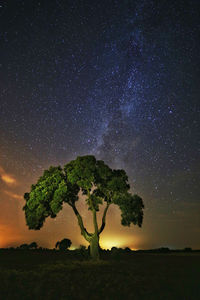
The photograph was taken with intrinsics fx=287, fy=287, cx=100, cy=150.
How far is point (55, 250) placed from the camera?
39.3 meters

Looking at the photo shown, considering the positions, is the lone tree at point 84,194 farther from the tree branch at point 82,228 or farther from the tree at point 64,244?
the tree at point 64,244

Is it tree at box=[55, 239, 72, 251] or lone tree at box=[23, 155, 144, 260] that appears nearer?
lone tree at box=[23, 155, 144, 260]

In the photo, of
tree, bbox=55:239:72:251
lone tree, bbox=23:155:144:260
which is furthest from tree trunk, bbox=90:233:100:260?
tree, bbox=55:239:72:251

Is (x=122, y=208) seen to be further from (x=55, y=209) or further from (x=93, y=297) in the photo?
(x=93, y=297)

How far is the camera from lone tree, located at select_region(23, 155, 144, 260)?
28.5m

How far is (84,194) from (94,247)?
5.86 metres

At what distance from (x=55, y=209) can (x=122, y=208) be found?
276 inches

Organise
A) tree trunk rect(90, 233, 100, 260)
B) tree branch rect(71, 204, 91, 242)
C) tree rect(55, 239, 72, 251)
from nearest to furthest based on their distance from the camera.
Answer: tree trunk rect(90, 233, 100, 260), tree branch rect(71, 204, 91, 242), tree rect(55, 239, 72, 251)

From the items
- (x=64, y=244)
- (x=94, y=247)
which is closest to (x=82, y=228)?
(x=94, y=247)


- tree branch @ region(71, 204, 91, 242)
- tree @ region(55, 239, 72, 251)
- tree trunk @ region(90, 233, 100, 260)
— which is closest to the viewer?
tree trunk @ region(90, 233, 100, 260)

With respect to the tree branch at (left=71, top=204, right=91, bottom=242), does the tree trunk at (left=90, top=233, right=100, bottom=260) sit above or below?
below

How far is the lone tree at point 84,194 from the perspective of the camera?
2848 centimetres

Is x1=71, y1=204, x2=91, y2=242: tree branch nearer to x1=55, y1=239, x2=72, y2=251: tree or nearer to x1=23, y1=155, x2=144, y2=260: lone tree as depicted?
x1=23, y1=155, x2=144, y2=260: lone tree

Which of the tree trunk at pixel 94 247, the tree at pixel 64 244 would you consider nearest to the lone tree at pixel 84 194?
the tree trunk at pixel 94 247
